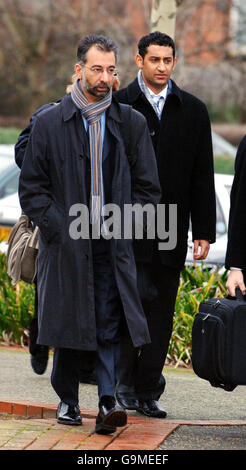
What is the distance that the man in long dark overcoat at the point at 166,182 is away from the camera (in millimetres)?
6344

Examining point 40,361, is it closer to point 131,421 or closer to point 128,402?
point 128,402

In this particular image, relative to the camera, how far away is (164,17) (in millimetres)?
9828

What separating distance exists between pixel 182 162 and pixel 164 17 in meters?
3.75

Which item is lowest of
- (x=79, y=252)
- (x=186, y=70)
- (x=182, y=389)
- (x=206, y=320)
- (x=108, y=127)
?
(x=182, y=389)

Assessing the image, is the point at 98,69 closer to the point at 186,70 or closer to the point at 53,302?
the point at 53,302

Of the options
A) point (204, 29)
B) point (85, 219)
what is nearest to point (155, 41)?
point (85, 219)

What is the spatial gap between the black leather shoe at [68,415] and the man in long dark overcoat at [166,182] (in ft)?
2.10

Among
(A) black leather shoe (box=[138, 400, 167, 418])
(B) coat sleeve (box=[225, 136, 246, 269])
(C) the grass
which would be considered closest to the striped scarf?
(B) coat sleeve (box=[225, 136, 246, 269])

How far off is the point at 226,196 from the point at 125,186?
592 centimetres

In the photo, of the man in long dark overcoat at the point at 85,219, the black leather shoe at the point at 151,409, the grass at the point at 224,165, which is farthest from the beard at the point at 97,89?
the grass at the point at 224,165

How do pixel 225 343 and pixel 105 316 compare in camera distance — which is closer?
pixel 225 343

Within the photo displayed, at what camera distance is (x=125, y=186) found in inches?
223

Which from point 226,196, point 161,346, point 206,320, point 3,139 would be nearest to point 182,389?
point 161,346
